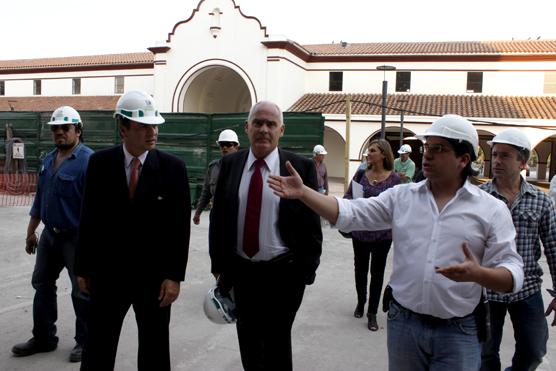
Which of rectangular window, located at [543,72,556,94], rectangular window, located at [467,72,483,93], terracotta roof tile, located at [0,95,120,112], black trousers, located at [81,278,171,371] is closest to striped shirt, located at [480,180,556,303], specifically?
black trousers, located at [81,278,171,371]

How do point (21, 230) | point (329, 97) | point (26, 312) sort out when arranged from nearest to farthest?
point (26, 312), point (21, 230), point (329, 97)

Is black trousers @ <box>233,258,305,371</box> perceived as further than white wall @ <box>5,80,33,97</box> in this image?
No

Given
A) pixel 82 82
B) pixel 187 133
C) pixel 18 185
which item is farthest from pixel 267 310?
pixel 82 82

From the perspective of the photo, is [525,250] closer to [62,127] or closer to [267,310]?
[267,310]

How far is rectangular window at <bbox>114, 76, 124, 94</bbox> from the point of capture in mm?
28734

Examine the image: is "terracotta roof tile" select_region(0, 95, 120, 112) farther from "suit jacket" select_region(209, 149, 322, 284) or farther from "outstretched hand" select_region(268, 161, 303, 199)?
"outstretched hand" select_region(268, 161, 303, 199)

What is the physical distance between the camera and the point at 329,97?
25156 millimetres

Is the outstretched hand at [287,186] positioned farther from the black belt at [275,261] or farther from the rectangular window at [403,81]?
the rectangular window at [403,81]

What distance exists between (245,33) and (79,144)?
19.7m

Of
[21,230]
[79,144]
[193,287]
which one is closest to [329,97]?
[21,230]

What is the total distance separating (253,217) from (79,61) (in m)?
32.0

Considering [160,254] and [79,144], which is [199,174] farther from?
[160,254]

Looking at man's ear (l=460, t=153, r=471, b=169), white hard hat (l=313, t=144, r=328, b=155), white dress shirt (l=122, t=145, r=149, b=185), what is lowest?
white dress shirt (l=122, t=145, r=149, b=185)

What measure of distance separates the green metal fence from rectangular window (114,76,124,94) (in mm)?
12667
